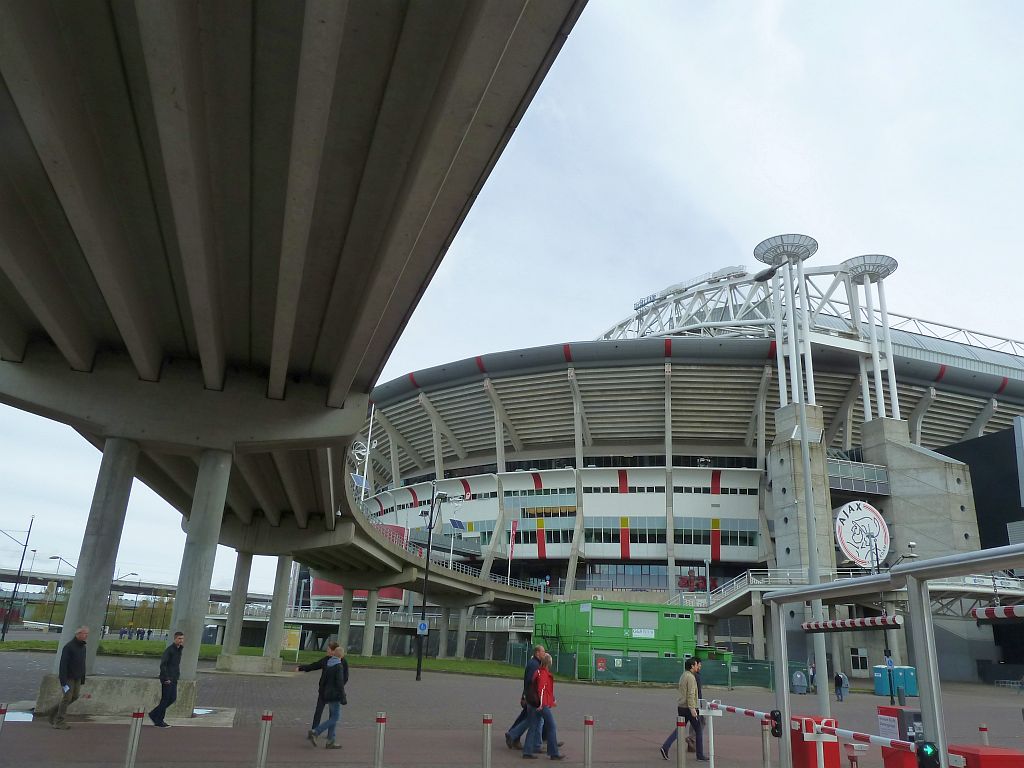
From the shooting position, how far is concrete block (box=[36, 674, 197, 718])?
47.1ft

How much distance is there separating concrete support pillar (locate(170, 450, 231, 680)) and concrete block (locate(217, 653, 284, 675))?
15.9 m

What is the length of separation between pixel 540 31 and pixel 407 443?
6828cm

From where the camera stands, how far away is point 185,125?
841 centimetres

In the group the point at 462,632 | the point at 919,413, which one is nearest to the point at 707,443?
the point at 919,413

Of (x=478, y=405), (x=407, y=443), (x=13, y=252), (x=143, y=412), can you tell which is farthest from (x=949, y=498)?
(x=13, y=252)

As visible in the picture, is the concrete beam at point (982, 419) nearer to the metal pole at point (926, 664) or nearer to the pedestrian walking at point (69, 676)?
the metal pole at point (926, 664)

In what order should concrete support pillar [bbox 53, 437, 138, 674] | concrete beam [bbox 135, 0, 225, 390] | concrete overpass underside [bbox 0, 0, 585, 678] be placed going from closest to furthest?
1. concrete beam [bbox 135, 0, 225, 390]
2. concrete overpass underside [bbox 0, 0, 585, 678]
3. concrete support pillar [bbox 53, 437, 138, 674]

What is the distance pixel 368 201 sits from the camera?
1079 centimetres

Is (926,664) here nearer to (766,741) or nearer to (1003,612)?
(1003,612)

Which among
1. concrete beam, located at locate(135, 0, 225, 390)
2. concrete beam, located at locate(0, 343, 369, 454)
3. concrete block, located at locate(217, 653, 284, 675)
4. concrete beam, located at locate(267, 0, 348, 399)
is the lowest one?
concrete block, located at locate(217, 653, 284, 675)

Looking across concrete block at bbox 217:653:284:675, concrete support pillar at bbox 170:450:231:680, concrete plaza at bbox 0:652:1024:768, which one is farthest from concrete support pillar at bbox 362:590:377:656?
concrete support pillar at bbox 170:450:231:680

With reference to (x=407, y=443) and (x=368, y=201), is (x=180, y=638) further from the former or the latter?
(x=407, y=443)

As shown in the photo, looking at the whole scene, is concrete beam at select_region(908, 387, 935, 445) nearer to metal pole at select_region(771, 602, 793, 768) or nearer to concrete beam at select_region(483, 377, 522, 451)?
concrete beam at select_region(483, 377, 522, 451)

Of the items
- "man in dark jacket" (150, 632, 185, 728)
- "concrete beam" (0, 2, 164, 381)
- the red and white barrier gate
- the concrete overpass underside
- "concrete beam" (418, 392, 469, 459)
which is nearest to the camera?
the red and white barrier gate
